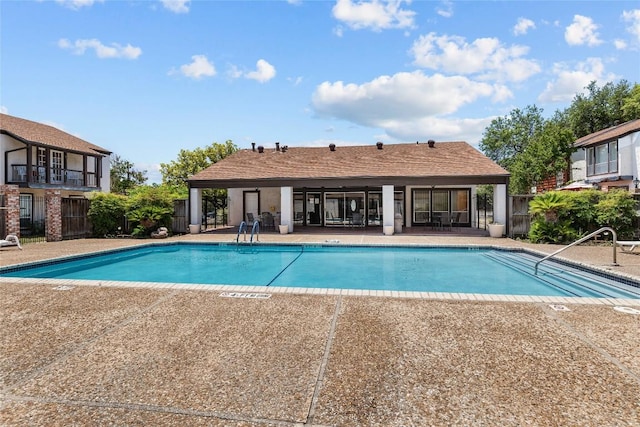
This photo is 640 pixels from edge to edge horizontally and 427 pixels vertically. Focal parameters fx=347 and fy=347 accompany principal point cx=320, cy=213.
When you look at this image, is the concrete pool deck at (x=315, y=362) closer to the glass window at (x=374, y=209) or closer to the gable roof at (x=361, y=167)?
the gable roof at (x=361, y=167)

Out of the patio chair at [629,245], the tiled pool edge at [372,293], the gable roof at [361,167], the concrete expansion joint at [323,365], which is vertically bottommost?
the concrete expansion joint at [323,365]

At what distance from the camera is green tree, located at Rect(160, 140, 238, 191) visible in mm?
33031

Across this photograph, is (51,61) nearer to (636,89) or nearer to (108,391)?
(108,391)

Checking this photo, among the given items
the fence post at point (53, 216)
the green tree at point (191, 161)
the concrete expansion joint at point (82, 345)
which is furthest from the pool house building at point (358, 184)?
the concrete expansion joint at point (82, 345)

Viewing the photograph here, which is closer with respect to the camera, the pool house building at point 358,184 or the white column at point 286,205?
the pool house building at point 358,184

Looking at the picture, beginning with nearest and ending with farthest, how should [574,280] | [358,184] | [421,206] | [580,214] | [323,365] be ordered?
[323,365], [574,280], [580,214], [358,184], [421,206]

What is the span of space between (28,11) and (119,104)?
485cm

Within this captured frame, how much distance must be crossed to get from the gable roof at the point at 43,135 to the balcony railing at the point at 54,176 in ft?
5.33

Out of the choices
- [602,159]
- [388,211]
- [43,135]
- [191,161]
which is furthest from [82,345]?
[602,159]

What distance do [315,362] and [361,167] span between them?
643 inches

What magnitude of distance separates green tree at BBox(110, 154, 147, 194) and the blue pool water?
1162 inches

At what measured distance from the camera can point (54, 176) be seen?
23078 millimetres

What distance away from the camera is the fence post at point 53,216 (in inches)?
583

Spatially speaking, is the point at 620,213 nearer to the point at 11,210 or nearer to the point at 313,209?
the point at 313,209
